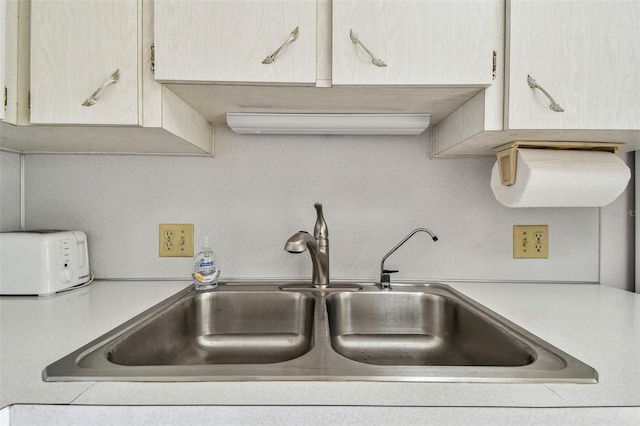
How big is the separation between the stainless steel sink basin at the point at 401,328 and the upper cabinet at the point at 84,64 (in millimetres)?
784

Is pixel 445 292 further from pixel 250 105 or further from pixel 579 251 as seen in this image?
pixel 250 105

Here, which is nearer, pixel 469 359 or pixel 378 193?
pixel 469 359

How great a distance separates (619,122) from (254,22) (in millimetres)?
922

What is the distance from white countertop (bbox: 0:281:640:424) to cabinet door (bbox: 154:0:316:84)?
64cm

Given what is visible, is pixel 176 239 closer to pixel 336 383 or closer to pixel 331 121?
pixel 331 121

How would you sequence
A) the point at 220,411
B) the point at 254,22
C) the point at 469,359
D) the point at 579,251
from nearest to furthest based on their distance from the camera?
the point at 220,411, the point at 254,22, the point at 469,359, the point at 579,251

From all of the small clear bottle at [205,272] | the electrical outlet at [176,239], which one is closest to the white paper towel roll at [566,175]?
the small clear bottle at [205,272]

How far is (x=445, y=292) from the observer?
1.07 m

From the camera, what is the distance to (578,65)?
80cm

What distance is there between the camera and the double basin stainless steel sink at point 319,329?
76 cm

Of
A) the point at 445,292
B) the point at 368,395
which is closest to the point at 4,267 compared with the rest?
the point at 368,395

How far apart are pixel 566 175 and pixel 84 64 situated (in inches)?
50.6

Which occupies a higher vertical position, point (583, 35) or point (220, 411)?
point (583, 35)

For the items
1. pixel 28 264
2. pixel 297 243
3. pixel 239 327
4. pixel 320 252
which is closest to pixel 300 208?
pixel 320 252
